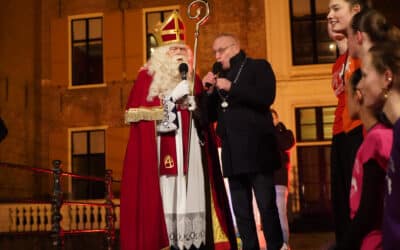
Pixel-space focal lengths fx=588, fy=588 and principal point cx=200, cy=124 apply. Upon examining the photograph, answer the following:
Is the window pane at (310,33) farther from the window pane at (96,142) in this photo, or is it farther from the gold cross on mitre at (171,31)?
the gold cross on mitre at (171,31)

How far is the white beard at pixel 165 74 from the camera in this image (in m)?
4.45

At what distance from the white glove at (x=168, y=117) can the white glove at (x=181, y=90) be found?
0.38 feet

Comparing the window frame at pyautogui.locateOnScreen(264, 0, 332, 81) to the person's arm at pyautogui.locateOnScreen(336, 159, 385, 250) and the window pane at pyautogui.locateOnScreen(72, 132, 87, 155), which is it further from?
the person's arm at pyautogui.locateOnScreen(336, 159, 385, 250)

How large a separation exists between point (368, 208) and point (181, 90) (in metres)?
2.55

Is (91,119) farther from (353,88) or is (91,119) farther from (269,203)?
(353,88)

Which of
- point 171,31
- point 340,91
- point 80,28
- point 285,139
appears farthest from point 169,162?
point 80,28

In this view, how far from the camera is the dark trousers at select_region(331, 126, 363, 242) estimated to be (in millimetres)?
2725

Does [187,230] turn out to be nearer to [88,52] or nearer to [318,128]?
[318,128]

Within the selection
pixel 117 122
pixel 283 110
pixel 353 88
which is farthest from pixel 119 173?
pixel 353 88

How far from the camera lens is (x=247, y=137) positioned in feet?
12.0

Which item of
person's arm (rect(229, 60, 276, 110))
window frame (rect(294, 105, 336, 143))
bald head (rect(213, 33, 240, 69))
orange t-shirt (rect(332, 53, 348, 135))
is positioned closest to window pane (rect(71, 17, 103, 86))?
window frame (rect(294, 105, 336, 143))

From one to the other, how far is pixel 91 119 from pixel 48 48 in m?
1.96

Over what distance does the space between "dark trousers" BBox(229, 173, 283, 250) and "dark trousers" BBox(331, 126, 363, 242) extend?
0.77 metres

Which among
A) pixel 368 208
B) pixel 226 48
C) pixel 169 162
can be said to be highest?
pixel 226 48
